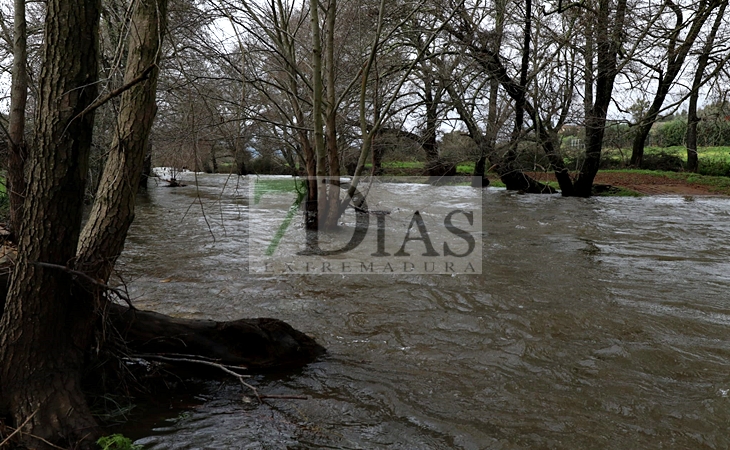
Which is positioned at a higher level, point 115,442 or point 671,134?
point 671,134

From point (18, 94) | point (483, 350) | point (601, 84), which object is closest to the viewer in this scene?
point (483, 350)

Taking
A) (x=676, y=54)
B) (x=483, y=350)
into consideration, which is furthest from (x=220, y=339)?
(x=676, y=54)

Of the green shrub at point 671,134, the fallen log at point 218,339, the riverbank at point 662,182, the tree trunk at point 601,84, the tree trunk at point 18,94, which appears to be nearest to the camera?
the fallen log at point 218,339

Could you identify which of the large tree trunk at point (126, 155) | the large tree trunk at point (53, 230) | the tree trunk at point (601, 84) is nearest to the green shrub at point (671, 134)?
the tree trunk at point (601, 84)

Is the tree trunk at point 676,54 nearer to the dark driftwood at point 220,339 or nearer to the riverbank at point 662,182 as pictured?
the riverbank at point 662,182

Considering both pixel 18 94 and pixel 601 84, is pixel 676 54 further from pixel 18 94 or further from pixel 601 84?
pixel 18 94

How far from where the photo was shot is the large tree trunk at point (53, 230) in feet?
8.97

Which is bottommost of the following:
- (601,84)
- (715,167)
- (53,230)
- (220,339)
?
(220,339)

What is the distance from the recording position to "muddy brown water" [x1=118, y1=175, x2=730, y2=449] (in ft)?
10.2

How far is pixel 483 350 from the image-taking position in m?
4.42

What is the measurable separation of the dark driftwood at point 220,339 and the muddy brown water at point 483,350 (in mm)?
163

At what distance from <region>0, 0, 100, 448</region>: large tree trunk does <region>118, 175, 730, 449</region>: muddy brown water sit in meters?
0.54

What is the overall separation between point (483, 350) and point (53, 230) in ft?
10.7

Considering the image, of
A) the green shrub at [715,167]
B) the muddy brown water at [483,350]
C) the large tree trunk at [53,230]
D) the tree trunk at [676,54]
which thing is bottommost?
the muddy brown water at [483,350]
